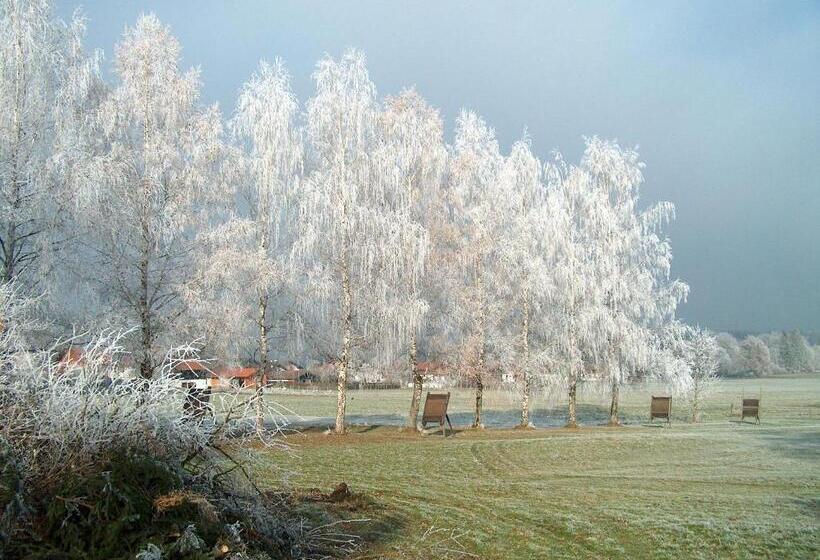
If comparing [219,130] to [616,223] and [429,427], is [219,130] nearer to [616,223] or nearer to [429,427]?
[429,427]

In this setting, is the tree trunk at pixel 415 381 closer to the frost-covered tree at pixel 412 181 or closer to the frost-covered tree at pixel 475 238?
the frost-covered tree at pixel 412 181

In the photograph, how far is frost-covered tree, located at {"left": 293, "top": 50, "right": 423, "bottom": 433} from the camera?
850 inches

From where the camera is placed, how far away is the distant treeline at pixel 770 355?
10419 cm

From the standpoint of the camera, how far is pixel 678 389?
2819cm

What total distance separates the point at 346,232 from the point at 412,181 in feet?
14.4

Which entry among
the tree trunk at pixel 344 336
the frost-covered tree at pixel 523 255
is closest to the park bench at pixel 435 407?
the tree trunk at pixel 344 336

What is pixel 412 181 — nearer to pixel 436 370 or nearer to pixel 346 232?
pixel 346 232

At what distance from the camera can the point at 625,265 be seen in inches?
1150

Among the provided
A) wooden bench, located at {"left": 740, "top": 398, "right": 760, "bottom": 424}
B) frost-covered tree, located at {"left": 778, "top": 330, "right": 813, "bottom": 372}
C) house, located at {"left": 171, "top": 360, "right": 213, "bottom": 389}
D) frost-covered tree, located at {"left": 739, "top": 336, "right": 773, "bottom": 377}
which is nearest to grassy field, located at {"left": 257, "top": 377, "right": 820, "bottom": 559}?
house, located at {"left": 171, "top": 360, "right": 213, "bottom": 389}

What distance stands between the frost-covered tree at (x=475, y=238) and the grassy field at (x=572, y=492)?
14.0 feet

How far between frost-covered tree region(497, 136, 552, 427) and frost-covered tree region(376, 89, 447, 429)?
274 centimetres

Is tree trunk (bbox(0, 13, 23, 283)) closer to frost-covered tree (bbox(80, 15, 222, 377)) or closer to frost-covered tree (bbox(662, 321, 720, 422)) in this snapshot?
frost-covered tree (bbox(80, 15, 222, 377))

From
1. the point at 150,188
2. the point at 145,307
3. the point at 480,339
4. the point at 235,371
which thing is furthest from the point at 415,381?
the point at 150,188

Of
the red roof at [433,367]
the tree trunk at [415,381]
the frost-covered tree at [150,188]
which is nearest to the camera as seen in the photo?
the frost-covered tree at [150,188]
